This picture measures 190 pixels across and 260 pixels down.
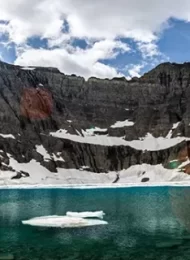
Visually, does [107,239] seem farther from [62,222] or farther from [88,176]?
[88,176]

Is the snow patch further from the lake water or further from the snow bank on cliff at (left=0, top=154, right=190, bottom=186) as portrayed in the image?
the lake water

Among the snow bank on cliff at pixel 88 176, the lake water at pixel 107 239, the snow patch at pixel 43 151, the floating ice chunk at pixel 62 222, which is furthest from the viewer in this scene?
the snow patch at pixel 43 151

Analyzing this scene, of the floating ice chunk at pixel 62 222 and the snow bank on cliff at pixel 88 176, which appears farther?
the snow bank on cliff at pixel 88 176

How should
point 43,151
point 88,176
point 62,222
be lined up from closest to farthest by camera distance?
point 62,222 < point 88,176 < point 43,151

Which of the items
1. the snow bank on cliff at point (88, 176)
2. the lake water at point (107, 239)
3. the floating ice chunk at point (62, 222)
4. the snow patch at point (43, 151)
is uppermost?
the snow patch at point (43, 151)

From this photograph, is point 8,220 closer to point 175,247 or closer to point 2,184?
point 175,247

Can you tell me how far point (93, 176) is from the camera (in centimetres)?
18412

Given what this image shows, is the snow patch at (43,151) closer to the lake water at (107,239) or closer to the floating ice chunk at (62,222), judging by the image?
the lake water at (107,239)

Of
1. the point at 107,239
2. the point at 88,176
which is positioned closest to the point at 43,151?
the point at 88,176

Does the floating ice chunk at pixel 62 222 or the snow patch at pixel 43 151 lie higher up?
the snow patch at pixel 43 151

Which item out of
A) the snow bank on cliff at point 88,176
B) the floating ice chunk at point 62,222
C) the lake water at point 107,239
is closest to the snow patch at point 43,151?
the snow bank on cliff at point 88,176

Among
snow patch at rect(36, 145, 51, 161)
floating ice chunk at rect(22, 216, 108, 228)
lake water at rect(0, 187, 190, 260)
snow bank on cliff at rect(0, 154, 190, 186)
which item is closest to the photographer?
lake water at rect(0, 187, 190, 260)

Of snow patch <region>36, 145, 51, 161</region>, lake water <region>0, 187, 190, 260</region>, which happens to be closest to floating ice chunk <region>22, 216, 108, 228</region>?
lake water <region>0, 187, 190, 260</region>

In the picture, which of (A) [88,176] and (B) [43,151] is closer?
(A) [88,176]
